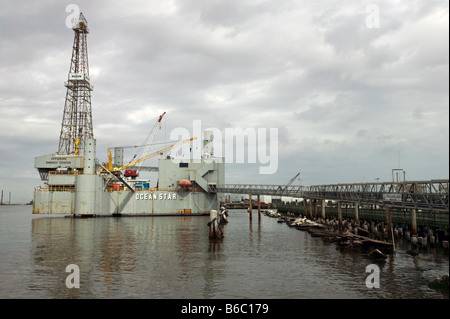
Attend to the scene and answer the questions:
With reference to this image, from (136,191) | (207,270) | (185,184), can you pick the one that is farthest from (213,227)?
(136,191)

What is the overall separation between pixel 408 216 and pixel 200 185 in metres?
55.5

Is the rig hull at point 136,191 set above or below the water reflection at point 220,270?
above

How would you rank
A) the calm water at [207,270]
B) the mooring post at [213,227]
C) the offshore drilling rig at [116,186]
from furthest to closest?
the offshore drilling rig at [116,186] < the mooring post at [213,227] < the calm water at [207,270]

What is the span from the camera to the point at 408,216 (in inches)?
2307

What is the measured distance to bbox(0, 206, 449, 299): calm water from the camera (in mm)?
23156

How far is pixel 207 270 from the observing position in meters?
29.7

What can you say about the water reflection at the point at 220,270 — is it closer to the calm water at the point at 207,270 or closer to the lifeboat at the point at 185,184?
the calm water at the point at 207,270

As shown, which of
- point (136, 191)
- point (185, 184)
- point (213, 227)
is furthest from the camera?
point (136, 191)

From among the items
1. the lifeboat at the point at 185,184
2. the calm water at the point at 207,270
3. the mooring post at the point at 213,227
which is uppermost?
the lifeboat at the point at 185,184

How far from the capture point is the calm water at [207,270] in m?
23.2

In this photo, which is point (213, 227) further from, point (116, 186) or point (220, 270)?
point (116, 186)

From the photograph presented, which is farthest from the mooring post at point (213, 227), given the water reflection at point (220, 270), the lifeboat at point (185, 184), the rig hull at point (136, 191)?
the rig hull at point (136, 191)
